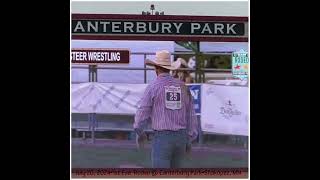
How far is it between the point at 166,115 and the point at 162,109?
0.08 meters

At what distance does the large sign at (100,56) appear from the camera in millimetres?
6758

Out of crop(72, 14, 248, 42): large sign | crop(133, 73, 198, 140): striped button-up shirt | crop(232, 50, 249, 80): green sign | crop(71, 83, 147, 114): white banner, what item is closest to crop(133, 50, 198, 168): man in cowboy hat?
Answer: crop(133, 73, 198, 140): striped button-up shirt

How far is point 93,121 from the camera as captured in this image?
691cm

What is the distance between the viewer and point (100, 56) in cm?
→ 680

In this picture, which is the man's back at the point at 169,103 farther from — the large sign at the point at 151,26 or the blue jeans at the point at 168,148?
the large sign at the point at 151,26

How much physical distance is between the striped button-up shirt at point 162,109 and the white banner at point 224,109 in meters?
0.20

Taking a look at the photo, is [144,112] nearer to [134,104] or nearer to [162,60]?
[134,104]

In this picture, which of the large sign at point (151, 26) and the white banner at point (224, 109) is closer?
the large sign at point (151, 26)

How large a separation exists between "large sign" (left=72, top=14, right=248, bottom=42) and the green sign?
0.16 m

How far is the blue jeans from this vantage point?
22.5 feet

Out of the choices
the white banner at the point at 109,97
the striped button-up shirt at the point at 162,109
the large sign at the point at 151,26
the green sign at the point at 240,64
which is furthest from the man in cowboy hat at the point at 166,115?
the green sign at the point at 240,64
